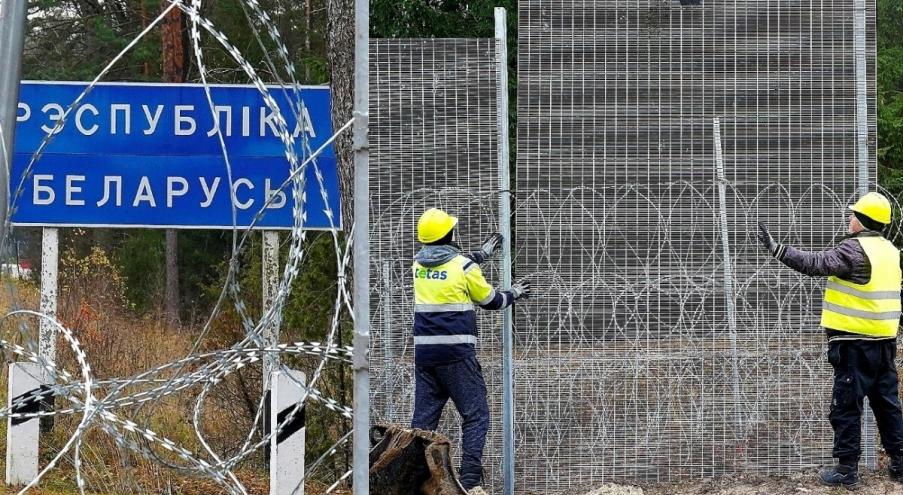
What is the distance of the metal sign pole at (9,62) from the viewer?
4.87 meters

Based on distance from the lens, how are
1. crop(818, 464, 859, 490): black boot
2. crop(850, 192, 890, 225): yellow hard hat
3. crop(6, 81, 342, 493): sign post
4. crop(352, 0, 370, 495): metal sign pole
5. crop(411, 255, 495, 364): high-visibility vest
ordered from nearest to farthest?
crop(352, 0, 370, 495): metal sign pole
crop(411, 255, 495, 364): high-visibility vest
crop(850, 192, 890, 225): yellow hard hat
crop(818, 464, 859, 490): black boot
crop(6, 81, 342, 493): sign post

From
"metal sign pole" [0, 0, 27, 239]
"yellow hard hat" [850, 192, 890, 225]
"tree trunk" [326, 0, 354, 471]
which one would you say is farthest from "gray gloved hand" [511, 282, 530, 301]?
"metal sign pole" [0, 0, 27, 239]

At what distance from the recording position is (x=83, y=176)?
7945 millimetres

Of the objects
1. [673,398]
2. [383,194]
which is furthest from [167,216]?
[673,398]

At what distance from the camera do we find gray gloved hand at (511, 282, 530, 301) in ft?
24.8

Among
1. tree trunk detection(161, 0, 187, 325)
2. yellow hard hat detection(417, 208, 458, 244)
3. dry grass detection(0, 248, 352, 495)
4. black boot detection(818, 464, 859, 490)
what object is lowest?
black boot detection(818, 464, 859, 490)

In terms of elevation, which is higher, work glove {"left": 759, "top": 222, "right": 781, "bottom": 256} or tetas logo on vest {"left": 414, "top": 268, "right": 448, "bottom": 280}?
work glove {"left": 759, "top": 222, "right": 781, "bottom": 256}

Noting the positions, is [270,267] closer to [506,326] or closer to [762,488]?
[506,326]

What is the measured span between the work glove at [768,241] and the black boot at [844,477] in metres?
1.44

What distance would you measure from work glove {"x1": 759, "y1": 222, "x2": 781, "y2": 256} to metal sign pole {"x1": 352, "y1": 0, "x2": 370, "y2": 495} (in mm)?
3982

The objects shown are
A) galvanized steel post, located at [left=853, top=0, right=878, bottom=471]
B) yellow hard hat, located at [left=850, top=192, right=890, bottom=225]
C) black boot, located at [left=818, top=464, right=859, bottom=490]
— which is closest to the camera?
yellow hard hat, located at [left=850, top=192, right=890, bottom=225]

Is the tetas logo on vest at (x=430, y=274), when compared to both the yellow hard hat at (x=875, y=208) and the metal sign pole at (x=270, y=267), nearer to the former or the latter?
the metal sign pole at (x=270, y=267)

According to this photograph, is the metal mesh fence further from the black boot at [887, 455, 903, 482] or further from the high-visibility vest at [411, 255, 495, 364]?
the high-visibility vest at [411, 255, 495, 364]

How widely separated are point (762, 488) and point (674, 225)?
1.81 metres
